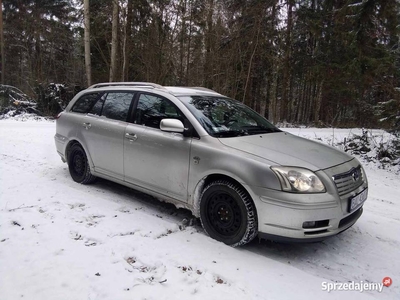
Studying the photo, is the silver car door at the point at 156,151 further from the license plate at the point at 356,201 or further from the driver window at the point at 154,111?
the license plate at the point at 356,201

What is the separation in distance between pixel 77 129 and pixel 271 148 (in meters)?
3.40

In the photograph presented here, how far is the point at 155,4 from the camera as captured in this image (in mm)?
15141

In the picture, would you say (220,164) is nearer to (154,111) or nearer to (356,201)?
(154,111)

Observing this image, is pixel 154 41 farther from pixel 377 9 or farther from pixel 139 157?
pixel 139 157

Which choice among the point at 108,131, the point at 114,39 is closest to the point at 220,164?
the point at 108,131

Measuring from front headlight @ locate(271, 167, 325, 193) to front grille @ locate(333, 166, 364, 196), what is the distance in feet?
0.82

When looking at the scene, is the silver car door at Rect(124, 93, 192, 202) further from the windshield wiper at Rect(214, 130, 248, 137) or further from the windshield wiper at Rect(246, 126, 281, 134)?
the windshield wiper at Rect(246, 126, 281, 134)

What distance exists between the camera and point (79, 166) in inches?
205

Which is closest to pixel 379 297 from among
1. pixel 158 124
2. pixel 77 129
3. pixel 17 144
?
pixel 158 124

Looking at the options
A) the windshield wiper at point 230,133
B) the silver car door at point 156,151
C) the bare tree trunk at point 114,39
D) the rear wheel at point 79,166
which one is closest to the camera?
the windshield wiper at point 230,133

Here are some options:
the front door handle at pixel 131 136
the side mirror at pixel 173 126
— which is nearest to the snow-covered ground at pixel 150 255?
the front door handle at pixel 131 136

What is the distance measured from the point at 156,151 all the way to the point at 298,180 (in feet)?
6.00

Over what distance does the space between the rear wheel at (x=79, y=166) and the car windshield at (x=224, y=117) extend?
2187 millimetres

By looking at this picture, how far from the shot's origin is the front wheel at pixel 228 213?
10.3ft
